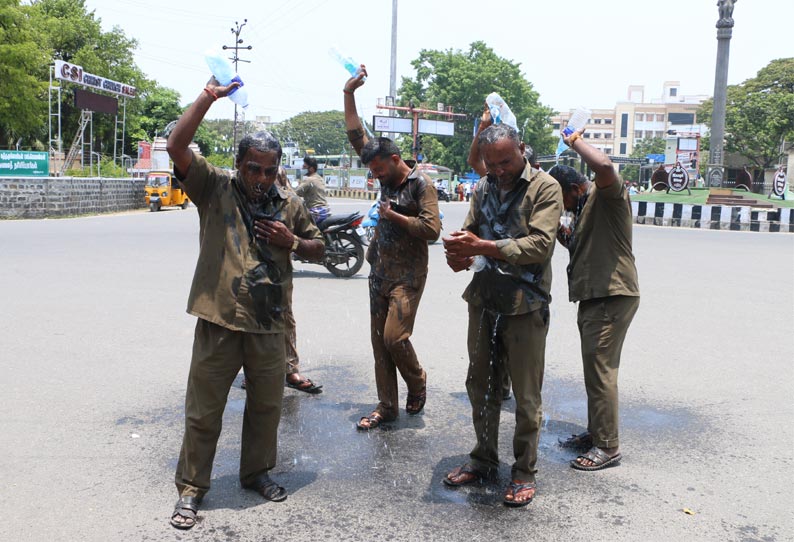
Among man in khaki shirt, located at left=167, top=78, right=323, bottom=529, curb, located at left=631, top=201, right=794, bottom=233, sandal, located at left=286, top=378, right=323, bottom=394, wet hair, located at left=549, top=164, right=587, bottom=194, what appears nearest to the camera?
man in khaki shirt, located at left=167, top=78, right=323, bottom=529

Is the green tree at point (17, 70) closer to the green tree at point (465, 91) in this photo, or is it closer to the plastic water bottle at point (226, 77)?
the green tree at point (465, 91)

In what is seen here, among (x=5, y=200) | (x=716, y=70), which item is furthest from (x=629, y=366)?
(x=716, y=70)

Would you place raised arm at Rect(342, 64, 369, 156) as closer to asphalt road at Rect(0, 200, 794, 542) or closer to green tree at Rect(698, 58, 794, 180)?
asphalt road at Rect(0, 200, 794, 542)

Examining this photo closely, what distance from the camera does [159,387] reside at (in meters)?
5.38

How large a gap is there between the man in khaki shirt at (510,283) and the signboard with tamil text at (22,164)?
22.1m

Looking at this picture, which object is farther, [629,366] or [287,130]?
[287,130]

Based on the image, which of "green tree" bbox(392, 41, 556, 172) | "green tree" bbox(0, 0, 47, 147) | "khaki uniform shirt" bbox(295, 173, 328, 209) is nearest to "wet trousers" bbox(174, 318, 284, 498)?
"khaki uniform shirt" bbox(295, 173, 328, 209)

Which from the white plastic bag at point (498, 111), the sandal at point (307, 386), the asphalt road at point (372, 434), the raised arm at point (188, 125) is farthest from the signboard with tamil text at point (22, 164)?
the raised arm at point (188, 125)

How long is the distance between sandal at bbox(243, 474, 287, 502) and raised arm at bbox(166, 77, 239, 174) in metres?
1.54

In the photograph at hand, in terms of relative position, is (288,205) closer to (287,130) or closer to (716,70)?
(716,70)

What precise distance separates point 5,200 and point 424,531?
843 inches

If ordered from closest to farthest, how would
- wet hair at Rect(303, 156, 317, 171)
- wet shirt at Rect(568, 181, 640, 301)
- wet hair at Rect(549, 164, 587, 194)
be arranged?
1. wet shirt at Rect(568, 181, 640, 301)
2. wet hair at Rect(549, 164, 587, 194)
3. wet hair at Rect(303, 156, 317, 171)

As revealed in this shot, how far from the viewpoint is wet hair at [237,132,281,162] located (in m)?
3.36

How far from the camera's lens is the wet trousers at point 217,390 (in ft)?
11.1
